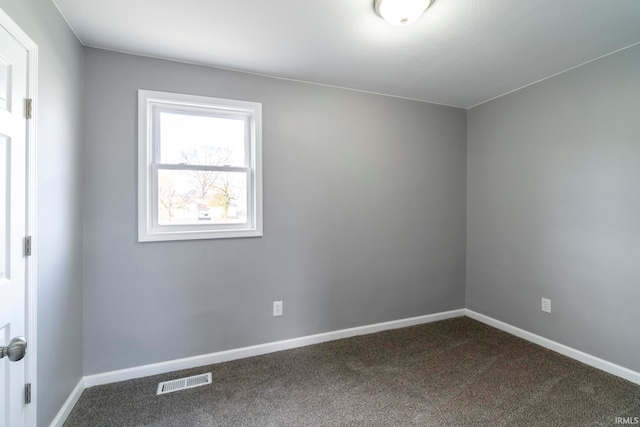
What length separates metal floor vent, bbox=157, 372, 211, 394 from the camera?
2.13 m

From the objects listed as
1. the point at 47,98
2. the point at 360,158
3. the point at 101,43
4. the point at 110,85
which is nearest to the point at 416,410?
the point at 360,158

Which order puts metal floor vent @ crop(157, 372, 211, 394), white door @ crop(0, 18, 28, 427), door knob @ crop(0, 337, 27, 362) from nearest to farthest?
door knob @ crop(0, 337, 27, 362)
white door @ crop(0, 18, 28, 427)
metal floor vent @ crop(157, 372, 211, 394)

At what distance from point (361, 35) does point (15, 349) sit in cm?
234

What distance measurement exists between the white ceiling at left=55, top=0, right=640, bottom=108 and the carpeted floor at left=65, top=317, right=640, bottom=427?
8.05ft

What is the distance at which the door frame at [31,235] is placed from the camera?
1443mm

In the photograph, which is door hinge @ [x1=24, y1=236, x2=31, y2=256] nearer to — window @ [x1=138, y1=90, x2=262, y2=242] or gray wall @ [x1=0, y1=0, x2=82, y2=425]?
gray wall @ [x1=0, y1=0, x2=82, y2=425]

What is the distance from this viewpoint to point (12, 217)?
1.33 metres

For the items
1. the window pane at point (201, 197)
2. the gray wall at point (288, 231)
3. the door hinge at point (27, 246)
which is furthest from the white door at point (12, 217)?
the window pane at point (201, 197)

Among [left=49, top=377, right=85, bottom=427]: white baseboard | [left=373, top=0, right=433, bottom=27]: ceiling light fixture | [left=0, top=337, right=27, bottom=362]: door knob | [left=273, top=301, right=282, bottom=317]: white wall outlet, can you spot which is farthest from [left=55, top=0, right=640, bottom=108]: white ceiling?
[left=49, top=377, right=85, bottom=427]: white baseboard

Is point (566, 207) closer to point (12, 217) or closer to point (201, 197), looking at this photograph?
point (201, 197)

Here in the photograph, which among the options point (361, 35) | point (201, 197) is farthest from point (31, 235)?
point (361, 35)

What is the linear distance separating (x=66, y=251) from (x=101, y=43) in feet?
4.80

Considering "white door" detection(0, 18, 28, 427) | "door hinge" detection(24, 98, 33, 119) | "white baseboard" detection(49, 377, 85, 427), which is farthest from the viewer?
"white baseboard" detection(49, 377, 85, 427)

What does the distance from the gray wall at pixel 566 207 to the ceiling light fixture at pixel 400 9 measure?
175cm
